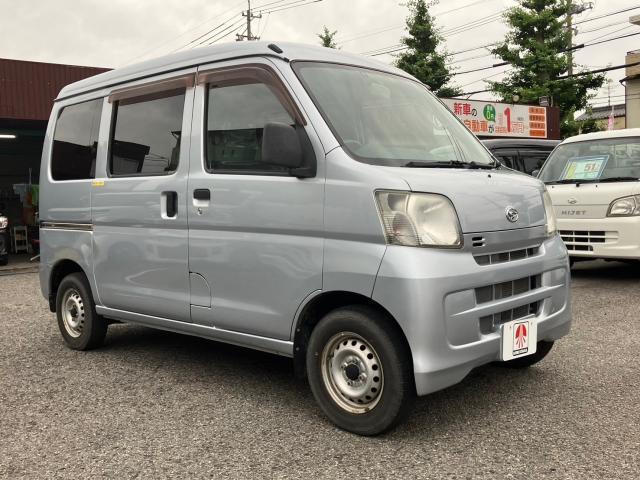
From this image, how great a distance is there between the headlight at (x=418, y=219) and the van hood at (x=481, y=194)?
0.04 metres

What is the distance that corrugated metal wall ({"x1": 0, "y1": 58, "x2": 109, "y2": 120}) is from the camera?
1238 cm

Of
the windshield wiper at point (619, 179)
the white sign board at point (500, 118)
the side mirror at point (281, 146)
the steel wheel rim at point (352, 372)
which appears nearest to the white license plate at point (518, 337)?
the steel wheel rim at point (352, 372)

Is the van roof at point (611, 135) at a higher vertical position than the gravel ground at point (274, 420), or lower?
higher

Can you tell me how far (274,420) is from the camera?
10.8 ft

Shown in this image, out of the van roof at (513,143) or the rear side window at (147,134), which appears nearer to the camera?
the rear side window at (147,134)

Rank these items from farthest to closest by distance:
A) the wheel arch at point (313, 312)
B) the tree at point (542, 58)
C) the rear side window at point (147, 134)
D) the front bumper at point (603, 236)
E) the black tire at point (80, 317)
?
the tree at point (542, 58) < the front bumper at point (603, 236) < the black tire at point (80, 317) < the rear side window at point (147, 134) < the wheel arch at point (313, 312)

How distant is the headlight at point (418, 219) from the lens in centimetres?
282

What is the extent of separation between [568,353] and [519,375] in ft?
2.35

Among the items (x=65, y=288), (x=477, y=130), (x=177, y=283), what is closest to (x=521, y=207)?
(x=177, y=283)

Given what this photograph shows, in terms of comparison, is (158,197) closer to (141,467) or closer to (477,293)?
(141,467)

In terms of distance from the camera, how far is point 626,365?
4.11 m

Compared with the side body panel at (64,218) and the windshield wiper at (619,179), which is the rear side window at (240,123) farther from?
the windshield wiper at (619,179)

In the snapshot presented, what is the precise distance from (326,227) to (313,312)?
0.50 metres

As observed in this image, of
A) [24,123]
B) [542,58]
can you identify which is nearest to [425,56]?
[542,58]
